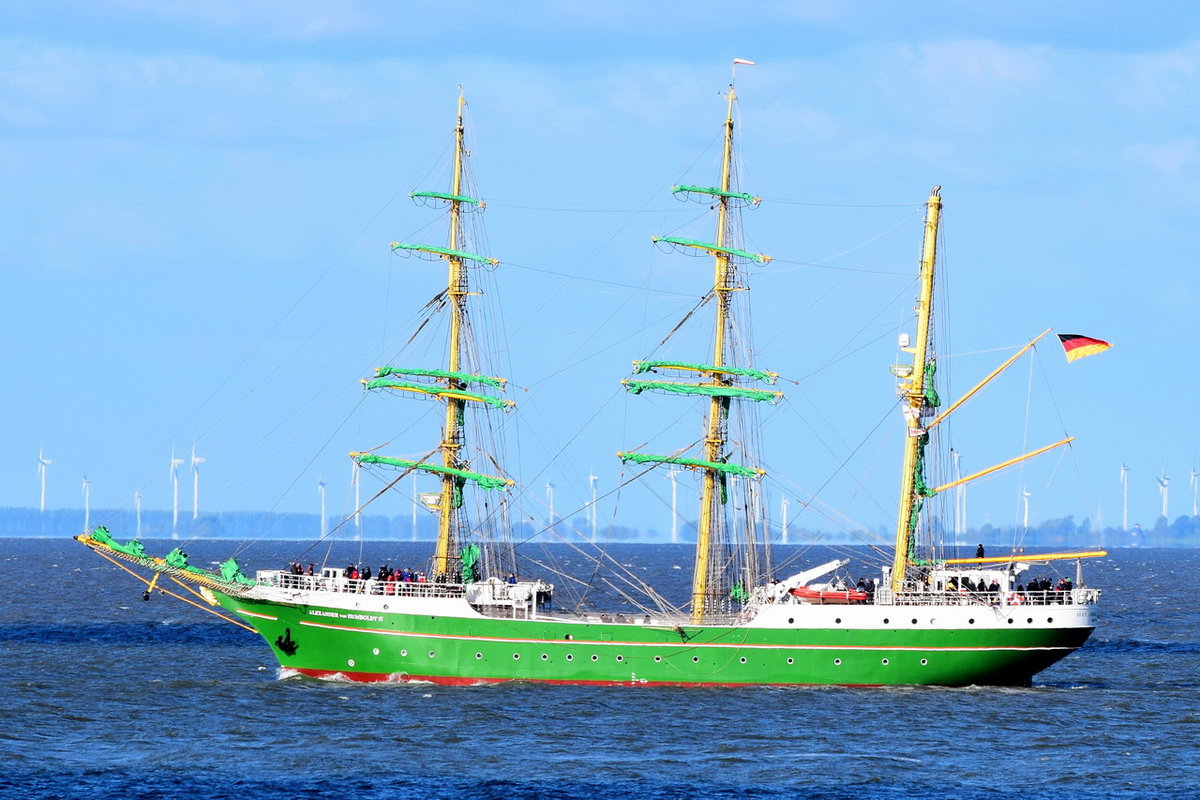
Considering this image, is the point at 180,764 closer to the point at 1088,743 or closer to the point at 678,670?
the point at 678,670

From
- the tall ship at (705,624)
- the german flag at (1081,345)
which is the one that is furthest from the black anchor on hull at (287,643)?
the german flag at (1081,345)

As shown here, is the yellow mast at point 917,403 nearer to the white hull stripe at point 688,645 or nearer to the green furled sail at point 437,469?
the white hull stripe at point 688,645

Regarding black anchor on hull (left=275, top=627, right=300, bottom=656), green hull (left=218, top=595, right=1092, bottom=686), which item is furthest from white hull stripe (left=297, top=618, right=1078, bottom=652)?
black anchor on hull (left=275, top=627, right=300, bottom=656)

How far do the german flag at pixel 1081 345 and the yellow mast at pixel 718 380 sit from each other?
42.6 ft

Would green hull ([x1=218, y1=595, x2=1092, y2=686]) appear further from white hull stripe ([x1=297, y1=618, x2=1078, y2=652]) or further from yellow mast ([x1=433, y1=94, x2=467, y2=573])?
yellow mast ([x1=433, y1=94, x2=467, y2=573])

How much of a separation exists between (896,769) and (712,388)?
2267cm

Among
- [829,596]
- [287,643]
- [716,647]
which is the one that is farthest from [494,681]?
[829,596]

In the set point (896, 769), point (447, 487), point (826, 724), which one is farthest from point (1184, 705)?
point (447, 487)

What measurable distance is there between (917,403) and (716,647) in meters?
12.9

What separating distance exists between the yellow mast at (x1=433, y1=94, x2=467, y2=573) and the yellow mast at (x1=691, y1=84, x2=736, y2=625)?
9.88 metres

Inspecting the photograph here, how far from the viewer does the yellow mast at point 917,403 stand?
69.9m

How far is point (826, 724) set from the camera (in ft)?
191

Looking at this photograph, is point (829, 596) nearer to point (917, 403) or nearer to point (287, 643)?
point (917, 403)

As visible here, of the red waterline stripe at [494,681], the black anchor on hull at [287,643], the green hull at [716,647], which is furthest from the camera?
the black anchor on hull at [287,643]
